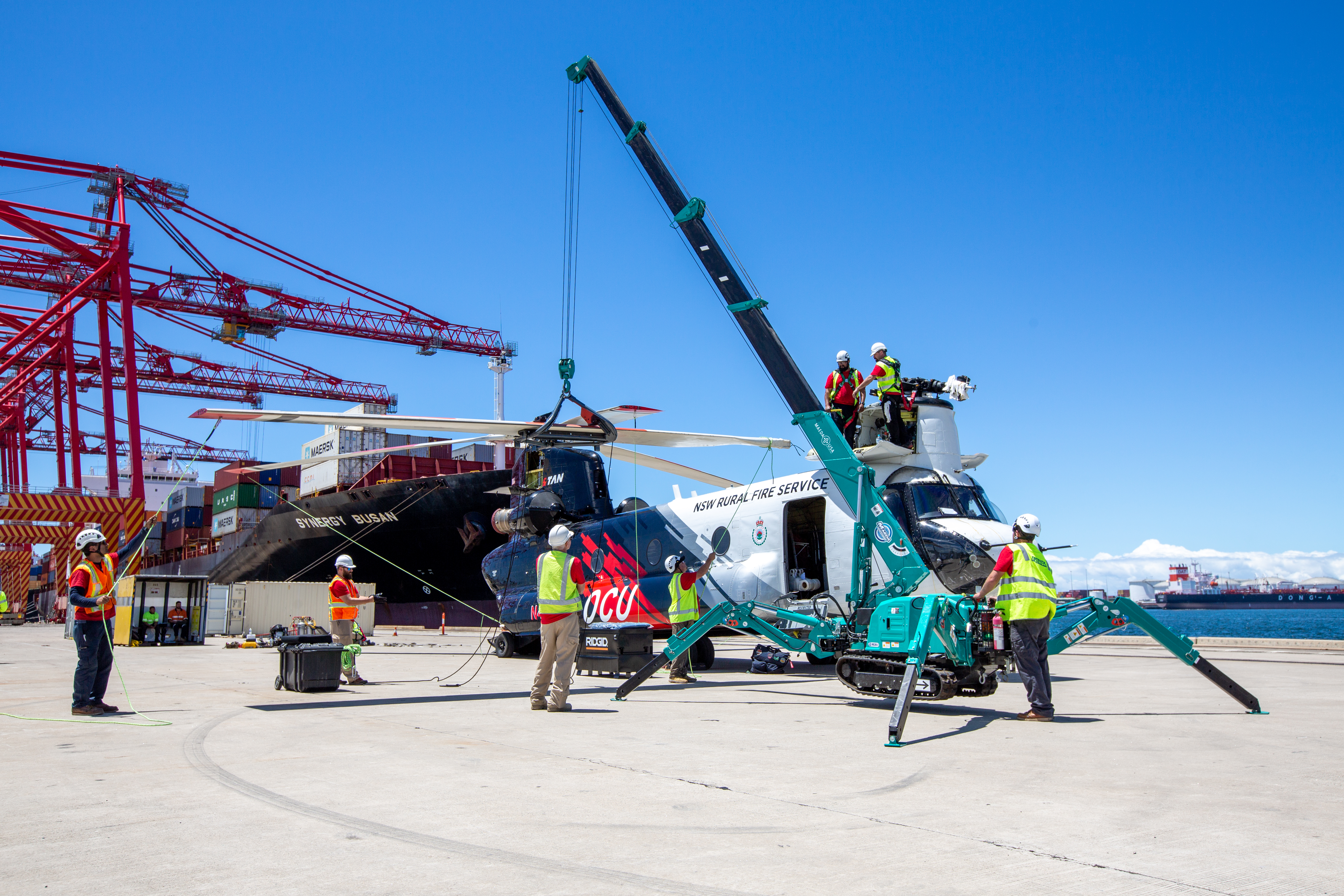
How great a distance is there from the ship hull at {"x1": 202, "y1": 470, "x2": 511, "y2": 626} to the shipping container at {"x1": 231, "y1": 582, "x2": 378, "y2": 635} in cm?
216

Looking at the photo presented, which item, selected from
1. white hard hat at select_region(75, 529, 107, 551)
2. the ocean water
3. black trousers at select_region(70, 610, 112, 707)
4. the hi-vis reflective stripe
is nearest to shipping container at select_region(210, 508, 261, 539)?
the ocean water

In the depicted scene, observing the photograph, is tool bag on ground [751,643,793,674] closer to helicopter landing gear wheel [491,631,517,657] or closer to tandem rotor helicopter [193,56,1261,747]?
tandem rotor helicopter [193,56,1261,747]

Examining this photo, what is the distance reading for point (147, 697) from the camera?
969 centimetres

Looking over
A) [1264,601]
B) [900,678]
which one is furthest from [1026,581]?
[1264,601]

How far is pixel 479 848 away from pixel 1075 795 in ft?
9.88

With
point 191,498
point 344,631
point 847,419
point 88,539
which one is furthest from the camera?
point 191,498

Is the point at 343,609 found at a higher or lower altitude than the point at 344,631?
higher

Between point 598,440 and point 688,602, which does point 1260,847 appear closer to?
point 688,602

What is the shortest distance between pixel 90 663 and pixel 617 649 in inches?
220

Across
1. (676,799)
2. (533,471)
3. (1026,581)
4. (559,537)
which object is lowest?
(676,799)

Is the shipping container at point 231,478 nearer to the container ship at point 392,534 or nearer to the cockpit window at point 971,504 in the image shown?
the container ship at point 392,534

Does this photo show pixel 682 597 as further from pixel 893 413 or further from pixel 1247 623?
pixel 1247 623

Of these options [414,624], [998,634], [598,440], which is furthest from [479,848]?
[414,624]

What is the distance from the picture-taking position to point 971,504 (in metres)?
11.2
